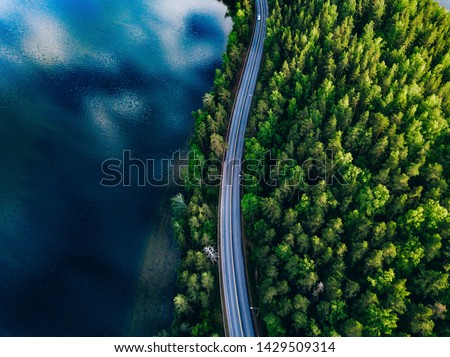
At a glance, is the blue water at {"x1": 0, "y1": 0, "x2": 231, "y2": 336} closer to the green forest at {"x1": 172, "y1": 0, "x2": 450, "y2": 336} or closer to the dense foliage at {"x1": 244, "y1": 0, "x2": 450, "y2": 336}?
the green forest at {"x1": 172, "y1": 0, "x2": 450, "y2": 336}

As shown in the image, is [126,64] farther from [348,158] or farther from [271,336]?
[271,336]

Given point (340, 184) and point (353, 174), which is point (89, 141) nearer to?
point (340, 184)

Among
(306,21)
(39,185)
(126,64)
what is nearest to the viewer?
(39,185)

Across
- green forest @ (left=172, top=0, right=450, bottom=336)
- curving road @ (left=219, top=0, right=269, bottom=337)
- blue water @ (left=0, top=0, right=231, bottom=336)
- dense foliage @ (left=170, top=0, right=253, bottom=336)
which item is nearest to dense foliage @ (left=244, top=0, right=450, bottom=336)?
green forest @ (left=172, top=0, right=450, bottom=336)

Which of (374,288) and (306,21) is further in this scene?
(306,21)

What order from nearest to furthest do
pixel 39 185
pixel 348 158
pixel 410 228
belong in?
pixel 410 228 < pixel 348 158 < pixel 39 185

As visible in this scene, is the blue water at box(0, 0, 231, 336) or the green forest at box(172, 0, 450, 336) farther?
the blue water at box(0, 0, 231, 336)

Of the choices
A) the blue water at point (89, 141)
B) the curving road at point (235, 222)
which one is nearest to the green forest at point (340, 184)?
the curving road at point (235, 222)

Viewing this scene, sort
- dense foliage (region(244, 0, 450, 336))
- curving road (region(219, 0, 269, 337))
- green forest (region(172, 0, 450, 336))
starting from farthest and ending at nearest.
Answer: curving road (region(219, 0, 269, 337)), green forest (region(172, 0, 450, 336)), dense foliage (region(244, 0, 450, 336))

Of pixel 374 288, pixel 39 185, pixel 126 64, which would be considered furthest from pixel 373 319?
pixel 126 64
